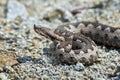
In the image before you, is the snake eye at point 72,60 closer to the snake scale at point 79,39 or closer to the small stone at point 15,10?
the snake scale at point 79,39

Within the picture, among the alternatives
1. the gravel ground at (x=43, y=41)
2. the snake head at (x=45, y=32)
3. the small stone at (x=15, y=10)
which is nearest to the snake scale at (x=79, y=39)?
the snake head at (x=45, y=32)

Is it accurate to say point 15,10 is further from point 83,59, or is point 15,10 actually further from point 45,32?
point 83,59

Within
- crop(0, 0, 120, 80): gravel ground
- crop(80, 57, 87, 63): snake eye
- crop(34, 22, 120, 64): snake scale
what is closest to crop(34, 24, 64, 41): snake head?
crop(34, 22, 120, 64): snake scale

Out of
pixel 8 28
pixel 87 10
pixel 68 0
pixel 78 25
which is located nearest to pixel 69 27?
pixel 78 25

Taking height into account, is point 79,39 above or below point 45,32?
below

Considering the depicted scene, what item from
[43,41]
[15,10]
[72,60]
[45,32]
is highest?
[15,10]

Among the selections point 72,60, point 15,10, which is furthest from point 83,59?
point 15,10

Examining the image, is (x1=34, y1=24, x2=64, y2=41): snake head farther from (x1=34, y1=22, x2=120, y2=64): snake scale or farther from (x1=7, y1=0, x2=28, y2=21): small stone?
(x1=7, y1=0, x2=28, y2=21): small stone
